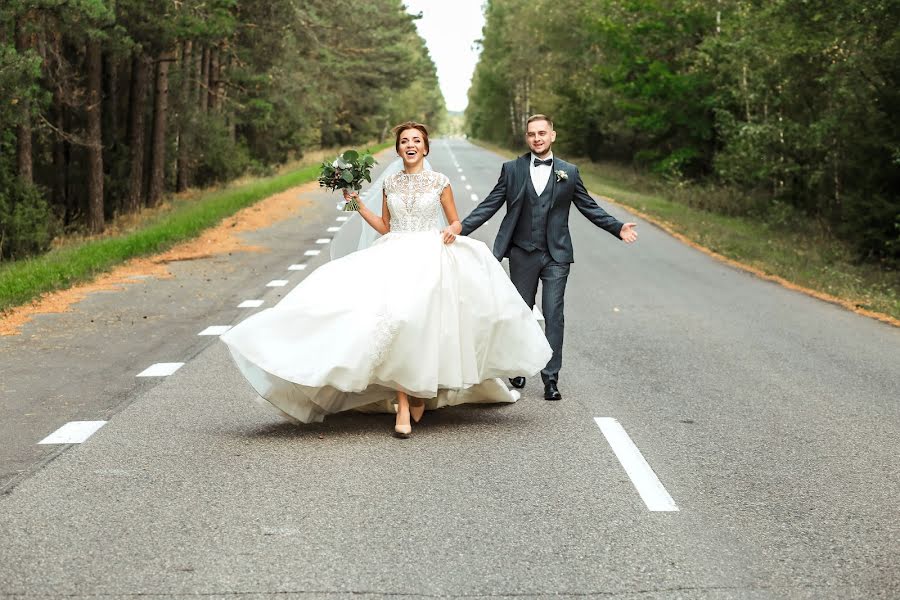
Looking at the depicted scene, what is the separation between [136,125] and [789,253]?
1685 cm

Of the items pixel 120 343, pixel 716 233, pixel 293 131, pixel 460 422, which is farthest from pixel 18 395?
pixel 293 131

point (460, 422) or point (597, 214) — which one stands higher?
point (597, 214)

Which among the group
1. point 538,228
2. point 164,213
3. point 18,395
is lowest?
point 164,213

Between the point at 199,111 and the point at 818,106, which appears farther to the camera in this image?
the point at 199,111


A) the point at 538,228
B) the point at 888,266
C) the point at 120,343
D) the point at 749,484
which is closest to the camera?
the point at 749,484

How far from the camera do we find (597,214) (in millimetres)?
8117

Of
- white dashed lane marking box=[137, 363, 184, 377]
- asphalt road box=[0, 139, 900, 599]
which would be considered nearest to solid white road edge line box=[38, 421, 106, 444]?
asphalt road box=[0, 139, 900, 599]

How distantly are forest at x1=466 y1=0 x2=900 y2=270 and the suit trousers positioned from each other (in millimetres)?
10902

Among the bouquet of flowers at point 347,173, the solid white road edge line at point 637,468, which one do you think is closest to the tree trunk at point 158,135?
the bouquet of flowers at point 347,173

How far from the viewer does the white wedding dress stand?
21.4ft

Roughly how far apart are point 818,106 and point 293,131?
103 feet

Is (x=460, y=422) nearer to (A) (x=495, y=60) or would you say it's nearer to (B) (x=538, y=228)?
(B) (x=538, y=228)

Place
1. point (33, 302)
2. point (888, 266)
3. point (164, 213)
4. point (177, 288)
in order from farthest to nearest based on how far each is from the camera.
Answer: point (164, 213)
point (888, 266)
point (177, 288)
point (33, 302)

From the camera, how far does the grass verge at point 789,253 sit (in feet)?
49.2
